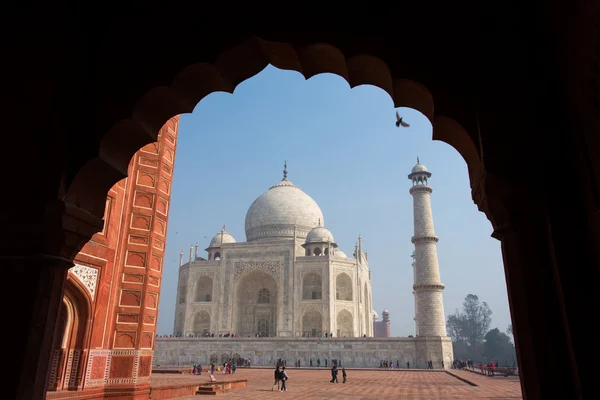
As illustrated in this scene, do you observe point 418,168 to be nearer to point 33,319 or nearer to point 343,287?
point 343,287

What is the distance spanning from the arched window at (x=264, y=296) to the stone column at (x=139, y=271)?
28174 mm

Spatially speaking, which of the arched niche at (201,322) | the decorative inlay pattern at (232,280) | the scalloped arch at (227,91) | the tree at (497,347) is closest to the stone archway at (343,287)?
the decorative inlay pattern at (232,280)

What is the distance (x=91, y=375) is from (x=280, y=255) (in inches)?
1119

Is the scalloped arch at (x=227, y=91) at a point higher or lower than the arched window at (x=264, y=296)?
lower

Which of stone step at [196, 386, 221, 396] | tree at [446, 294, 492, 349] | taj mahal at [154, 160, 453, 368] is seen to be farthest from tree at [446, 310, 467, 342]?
stone step at [196, 386, 221, 396]

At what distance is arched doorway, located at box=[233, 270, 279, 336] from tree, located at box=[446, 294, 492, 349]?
130ft

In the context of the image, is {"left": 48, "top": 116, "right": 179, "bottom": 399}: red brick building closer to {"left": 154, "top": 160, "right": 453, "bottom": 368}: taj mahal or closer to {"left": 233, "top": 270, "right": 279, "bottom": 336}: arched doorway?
{"left": 154, "top": 160, "right": 453, "bottom": 368}: taj mahal

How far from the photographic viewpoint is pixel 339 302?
35469mm

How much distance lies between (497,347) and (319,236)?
3359cm

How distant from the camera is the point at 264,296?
37.5 metres

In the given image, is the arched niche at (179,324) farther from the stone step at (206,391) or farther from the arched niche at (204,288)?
the stone step at (206,391)

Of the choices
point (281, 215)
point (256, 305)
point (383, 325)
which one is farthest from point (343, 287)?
point (383, 325)

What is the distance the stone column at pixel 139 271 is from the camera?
8.30 metres

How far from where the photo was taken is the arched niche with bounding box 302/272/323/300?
1448 inches
